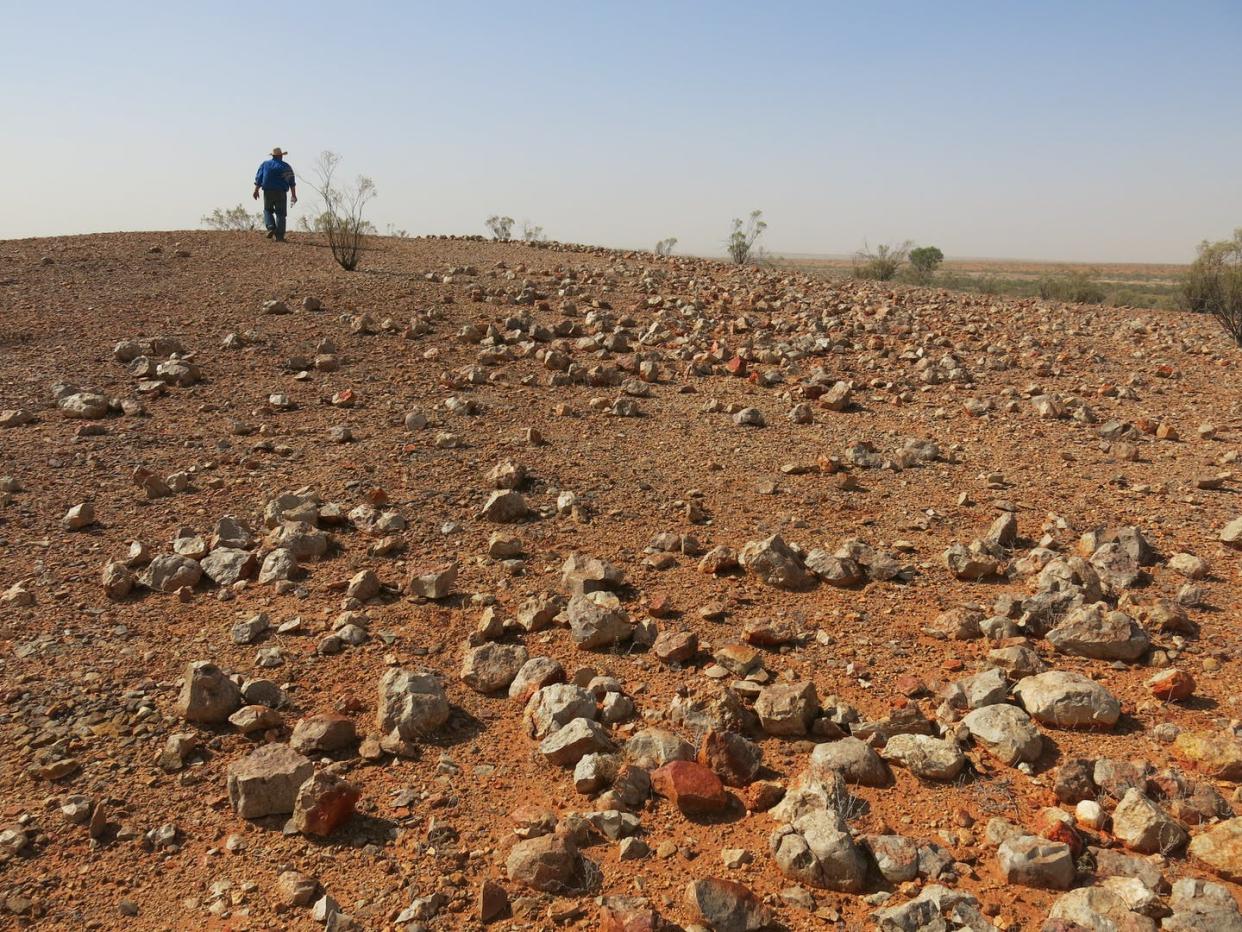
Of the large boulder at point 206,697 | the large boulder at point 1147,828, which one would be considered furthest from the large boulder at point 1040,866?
the large boulder at point 206,697

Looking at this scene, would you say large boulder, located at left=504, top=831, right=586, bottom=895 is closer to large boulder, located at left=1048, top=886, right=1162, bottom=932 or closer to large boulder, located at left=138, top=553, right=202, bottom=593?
large boulder, located at left=1048, top=886, right=1162, bottom=932

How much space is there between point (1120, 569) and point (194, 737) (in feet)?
13.5

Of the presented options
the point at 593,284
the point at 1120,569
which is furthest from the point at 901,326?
the point at 1120,569

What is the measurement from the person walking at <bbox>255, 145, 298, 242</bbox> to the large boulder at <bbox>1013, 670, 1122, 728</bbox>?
12665mm

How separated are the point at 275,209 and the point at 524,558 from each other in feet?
35.2

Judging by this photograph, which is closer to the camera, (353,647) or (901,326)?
(353,647)

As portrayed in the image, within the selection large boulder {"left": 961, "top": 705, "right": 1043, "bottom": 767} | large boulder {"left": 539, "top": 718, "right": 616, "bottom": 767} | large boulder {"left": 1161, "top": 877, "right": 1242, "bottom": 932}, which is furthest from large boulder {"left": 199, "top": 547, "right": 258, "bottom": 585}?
large boulder {"left": 1161, "top": 877, "right": 1242, "bottom": 932}

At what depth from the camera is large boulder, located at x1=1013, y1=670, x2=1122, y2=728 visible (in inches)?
116

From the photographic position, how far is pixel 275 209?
12.8 metres

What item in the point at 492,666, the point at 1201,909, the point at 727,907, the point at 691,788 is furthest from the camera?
the point at 492,666

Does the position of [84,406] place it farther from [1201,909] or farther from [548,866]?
[1201,909]

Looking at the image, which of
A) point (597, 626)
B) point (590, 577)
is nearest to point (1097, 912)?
point (597, 626)

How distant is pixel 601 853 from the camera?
2459 millimetres

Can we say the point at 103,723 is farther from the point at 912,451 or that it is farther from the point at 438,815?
the point at 912,451
